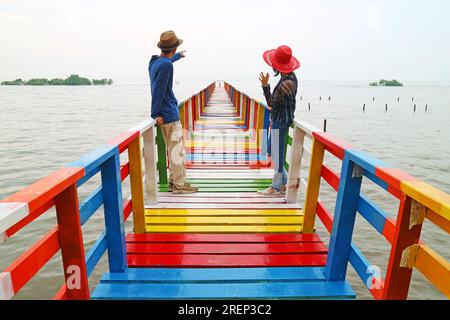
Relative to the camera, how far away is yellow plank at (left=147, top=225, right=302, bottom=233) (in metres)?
4.10

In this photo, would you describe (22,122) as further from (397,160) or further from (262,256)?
(262,256)

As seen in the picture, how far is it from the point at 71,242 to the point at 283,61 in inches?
136

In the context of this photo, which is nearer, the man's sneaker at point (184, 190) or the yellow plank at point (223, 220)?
the yellow plank at point (223, 220)

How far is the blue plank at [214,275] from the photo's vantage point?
3.05 metres

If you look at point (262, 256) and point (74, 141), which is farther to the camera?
point (74, 141)

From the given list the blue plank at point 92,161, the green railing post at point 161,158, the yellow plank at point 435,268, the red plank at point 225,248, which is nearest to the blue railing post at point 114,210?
the blue plank at point 92,161

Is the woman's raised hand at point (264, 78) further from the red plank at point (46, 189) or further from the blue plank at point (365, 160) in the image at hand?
the red plank at point (46, 189)

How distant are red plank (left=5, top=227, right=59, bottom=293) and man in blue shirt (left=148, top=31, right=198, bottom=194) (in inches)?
112

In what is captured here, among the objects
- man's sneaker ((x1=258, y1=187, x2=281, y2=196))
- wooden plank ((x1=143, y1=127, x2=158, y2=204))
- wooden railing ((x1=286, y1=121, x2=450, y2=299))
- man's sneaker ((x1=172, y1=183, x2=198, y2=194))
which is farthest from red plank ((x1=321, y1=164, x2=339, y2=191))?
man's sneaker ((x1=172, y1=183, x2=198, y2=194))

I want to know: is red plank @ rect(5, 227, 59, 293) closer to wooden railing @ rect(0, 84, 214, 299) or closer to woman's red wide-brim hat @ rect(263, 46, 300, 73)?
wooden railing @ rect(0, 84, 214, 299)

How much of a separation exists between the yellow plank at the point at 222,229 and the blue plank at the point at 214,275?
858mm
